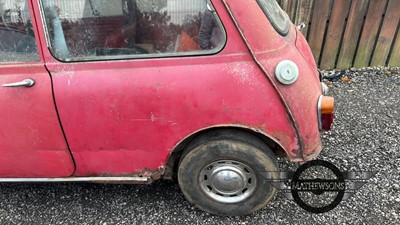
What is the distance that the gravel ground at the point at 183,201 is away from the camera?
8.59 feet

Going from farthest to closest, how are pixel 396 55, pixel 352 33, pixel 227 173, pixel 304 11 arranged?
1. pixel 396 55
2. pixel 352 33
3. pixel 304 11
4. pixel 227 173

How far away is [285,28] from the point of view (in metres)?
2.47

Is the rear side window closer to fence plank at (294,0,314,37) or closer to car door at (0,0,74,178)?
car door at (0,0,74,178)

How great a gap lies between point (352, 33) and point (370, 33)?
241 mm

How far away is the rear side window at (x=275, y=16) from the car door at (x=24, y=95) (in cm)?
147

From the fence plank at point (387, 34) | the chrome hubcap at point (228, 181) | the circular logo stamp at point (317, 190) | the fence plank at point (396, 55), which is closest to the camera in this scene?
the chrome hubcap at point (228, 181)

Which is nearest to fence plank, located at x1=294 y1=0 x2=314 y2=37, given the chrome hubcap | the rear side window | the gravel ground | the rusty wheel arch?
the gravel ground

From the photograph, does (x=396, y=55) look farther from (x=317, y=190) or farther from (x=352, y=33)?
(x=317, y=190)

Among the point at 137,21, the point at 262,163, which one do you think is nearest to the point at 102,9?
the point at 137,21

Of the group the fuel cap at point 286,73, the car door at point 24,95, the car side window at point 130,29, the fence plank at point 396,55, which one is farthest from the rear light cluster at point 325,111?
the fence plank at point 396,55

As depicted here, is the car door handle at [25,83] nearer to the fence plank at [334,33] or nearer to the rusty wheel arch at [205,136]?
the rusty wheel arch at [205,136]

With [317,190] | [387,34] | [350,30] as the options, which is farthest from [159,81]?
[387,34]

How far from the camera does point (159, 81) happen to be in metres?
2.12

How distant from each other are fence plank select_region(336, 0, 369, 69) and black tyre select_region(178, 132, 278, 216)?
3066 mm
